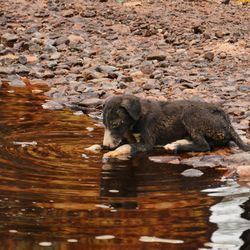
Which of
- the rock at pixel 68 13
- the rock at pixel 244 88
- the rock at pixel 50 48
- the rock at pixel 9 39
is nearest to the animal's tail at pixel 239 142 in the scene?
the rock at pixel 244 88

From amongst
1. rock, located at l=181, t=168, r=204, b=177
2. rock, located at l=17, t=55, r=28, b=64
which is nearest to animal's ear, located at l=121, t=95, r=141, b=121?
rock, located at l=181, t=168, r=204, b=177

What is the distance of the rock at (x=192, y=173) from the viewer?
806 centimetres

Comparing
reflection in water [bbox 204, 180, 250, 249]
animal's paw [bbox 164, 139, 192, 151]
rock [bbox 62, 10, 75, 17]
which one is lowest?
animal's paw [bbox 164, 139, 192, 151]

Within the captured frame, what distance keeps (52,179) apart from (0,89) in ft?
23.0

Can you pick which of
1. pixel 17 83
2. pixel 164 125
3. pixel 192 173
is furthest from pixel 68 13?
pixel 192 173

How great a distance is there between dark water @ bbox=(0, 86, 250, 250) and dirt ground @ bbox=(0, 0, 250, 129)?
284 cm

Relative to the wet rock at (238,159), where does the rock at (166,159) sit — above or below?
below

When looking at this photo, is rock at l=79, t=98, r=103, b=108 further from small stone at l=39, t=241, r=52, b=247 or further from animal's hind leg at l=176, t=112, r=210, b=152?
small stone at l=39, t=241, r=52, b=247

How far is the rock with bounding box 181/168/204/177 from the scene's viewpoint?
8.06 metres

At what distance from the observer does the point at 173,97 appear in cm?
1320

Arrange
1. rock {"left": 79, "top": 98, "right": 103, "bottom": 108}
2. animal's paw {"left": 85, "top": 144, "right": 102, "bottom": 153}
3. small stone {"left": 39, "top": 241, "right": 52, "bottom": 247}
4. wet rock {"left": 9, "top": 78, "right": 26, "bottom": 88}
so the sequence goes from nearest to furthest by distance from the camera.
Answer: small stone {"left": 39, "top": 241, "right": 52, "bottom": 247}, animal's paw {"left": 85, "top": 144, "right": 102, "bottom": 153}, rock {"left": 79, "top": 98, "right": 103, "bottom": 108}, wet rock {"left": 9, "top": 78, "right": 26, "bottom": 88}

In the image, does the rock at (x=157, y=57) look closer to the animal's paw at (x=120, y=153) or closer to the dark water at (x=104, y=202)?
the dark water at (x=104, y=202)

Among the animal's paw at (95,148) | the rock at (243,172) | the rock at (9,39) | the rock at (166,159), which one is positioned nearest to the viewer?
the rock at (243,172)

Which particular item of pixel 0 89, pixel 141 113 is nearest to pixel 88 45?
pixel 0 89
